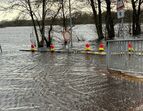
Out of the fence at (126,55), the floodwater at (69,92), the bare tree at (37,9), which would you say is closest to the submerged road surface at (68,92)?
the floodwater at (69,92)

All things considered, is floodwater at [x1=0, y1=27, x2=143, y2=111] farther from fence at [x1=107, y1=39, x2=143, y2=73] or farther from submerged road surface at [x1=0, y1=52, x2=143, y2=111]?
fence at [x1=107, y1=39, x2=143, y2=73]

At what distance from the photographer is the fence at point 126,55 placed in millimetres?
15055

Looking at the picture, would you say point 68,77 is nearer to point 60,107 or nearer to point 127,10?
point 60,107

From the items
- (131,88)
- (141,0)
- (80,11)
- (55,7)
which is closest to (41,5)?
(55,7)

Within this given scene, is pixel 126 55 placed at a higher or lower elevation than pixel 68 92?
higher

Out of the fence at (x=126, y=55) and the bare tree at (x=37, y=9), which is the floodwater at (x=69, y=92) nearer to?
the fence at (x=126, y=55)

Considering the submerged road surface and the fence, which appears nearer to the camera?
the submerged road surface

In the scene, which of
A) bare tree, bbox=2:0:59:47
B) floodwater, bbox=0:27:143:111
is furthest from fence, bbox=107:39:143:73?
bare tree, bbox=2:0:59:47

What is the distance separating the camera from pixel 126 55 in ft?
52.9

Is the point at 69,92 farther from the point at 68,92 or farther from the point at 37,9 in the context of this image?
the point at 37,9

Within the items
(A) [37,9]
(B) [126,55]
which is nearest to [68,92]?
(B) [126,55]

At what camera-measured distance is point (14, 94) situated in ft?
40.7

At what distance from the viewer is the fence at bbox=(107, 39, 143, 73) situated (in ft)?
49.4

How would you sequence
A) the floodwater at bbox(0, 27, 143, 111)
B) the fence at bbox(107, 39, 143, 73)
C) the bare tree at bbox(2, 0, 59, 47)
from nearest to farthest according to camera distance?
the floodwater at bbox(0, 27, 143, 111) < the fence at bbox(107, 39, 143, 73) < the bare tree at bbox(2, 0, 59, 47)
